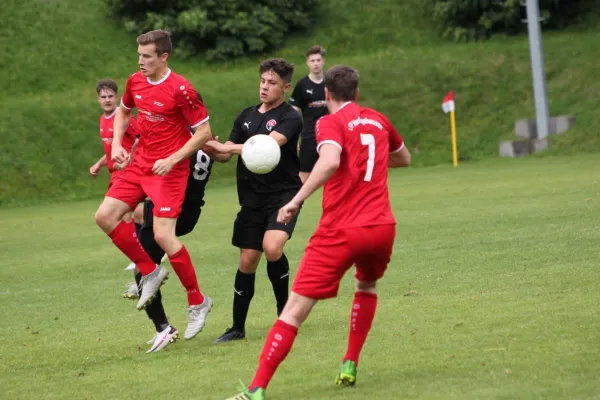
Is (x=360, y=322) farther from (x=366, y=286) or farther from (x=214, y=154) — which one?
(x=214, y=154)

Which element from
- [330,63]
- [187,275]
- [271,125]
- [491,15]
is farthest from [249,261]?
[491,15]

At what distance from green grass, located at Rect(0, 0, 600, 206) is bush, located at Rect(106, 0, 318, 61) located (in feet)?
1.60

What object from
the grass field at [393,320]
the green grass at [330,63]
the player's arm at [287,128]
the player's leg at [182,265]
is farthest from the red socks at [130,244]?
the green grass at [330,63]

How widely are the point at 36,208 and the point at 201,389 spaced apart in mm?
17196

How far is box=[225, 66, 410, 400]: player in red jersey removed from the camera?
571 cm

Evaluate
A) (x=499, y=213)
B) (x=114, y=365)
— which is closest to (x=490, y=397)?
(x=114, y=365)

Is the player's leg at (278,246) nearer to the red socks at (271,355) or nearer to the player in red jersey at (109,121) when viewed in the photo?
the red socks at (271,355)

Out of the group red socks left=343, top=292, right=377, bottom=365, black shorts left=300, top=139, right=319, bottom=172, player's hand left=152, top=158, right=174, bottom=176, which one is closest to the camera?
red socks left=343, top=292, right=377, bottom=365

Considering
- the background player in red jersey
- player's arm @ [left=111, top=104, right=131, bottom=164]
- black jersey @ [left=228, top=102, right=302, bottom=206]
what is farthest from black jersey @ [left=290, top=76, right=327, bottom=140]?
black jersey @ [left=228, top=102, right=302, bottom=206]

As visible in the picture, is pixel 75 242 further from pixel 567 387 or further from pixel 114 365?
pixel 567 387

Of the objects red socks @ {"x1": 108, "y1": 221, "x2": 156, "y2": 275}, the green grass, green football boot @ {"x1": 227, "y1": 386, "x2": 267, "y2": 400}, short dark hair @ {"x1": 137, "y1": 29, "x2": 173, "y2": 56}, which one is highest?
short dark hair @ {"x1": 137, "y1": 29, "x2": 173, "y2": 56}

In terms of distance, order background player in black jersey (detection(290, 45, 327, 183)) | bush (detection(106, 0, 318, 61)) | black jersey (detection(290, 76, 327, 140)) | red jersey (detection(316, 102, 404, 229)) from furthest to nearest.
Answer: bush (detection(106, 0, 318, 61))
black jersey (detection(290, 76, 327, 140))
background player in black jersey (detection(290, 45, 327, 183))
red jersey (detection(316, 102, 404, 229))

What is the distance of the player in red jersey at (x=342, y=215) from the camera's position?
5711mm

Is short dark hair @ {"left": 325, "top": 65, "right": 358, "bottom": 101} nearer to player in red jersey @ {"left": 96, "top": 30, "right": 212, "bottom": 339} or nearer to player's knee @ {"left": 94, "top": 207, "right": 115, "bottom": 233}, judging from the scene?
player in red jersey @ {"left": 96, "top": 30, "right": 212, "bottom": 339}
